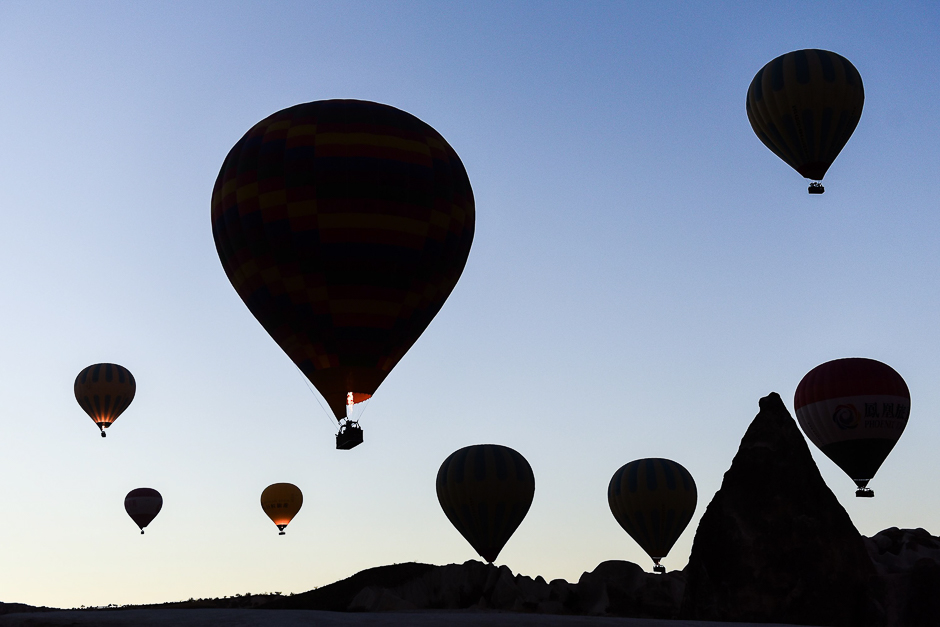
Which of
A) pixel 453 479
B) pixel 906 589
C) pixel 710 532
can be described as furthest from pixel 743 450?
pixel 453 479

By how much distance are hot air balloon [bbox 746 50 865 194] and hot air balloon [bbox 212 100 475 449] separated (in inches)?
675

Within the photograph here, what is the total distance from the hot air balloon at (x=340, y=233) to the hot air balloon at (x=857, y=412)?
19362 mm

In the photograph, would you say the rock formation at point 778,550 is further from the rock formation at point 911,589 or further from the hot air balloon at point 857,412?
the hot air balloon at point 857,412

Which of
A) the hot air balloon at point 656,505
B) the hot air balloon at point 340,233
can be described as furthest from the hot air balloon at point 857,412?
the hot air balloon at point 340,233

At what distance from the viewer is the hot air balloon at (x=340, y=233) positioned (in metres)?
30.9

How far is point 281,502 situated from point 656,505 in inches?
1006

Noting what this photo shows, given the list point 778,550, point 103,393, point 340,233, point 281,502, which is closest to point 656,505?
point 778,550

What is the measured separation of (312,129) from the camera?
31.6 meters

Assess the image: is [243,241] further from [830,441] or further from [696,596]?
[830,441]

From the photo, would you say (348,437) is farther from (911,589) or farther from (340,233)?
(911,589)

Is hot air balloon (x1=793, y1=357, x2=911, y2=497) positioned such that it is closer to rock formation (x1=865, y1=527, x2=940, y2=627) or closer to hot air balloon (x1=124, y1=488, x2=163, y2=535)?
rock formation (x1=865, y1=527, x2=940, y2=627)

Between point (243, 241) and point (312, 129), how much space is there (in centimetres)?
394

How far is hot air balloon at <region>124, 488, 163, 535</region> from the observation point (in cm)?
6594

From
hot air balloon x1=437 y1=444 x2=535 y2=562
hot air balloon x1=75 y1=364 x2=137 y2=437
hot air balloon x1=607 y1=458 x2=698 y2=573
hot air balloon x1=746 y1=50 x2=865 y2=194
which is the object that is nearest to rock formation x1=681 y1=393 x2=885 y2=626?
hot air balloon x1=746 y1=50 x2=865 y2=194
